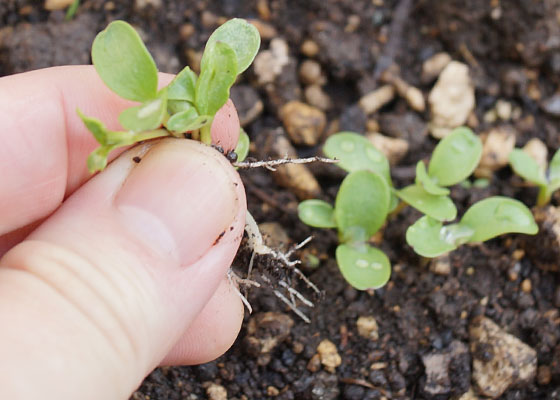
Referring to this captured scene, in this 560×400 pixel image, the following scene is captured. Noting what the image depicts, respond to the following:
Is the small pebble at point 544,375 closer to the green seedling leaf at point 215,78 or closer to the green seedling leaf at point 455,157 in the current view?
the green seedling leaf at point 455,157

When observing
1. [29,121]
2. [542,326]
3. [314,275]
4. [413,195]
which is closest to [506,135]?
[413,195]

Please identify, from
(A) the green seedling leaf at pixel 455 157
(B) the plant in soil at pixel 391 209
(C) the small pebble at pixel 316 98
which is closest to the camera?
(B) the plant in soil at pixel 391 209

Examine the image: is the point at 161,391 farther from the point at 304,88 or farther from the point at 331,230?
the point at 304,88

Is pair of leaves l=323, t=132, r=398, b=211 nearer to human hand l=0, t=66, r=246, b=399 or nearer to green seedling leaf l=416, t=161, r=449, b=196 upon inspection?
green seedling leaf l=416, t=161, r=449, b=196

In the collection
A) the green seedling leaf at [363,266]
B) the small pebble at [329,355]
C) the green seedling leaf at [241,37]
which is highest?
the green seedling leaf at [241,37]

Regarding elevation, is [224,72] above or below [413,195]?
above

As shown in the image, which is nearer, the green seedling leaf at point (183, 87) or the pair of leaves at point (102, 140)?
the pair of leaves at point (102, 140)

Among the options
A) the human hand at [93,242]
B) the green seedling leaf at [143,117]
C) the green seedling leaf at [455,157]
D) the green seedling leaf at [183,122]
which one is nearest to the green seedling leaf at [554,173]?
the green seedling leaf at [455,157]
